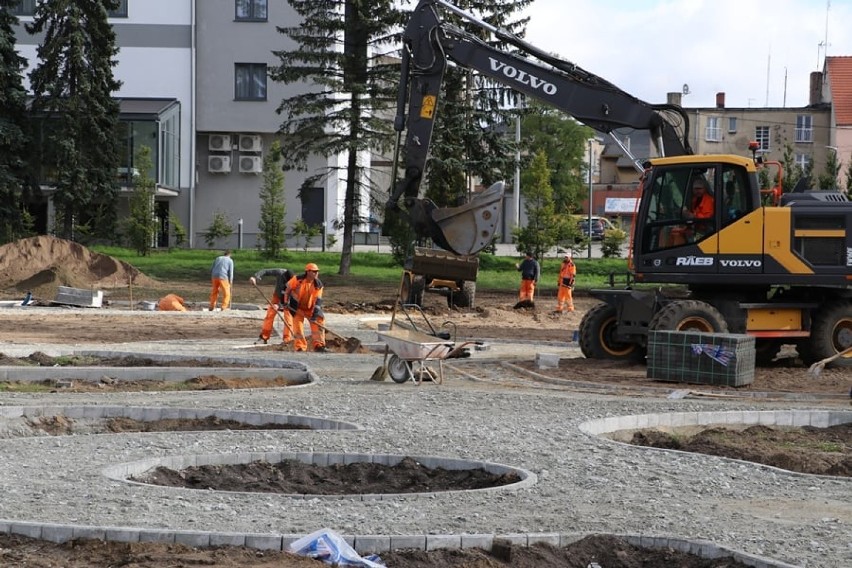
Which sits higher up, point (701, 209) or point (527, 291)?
point (701, 209)

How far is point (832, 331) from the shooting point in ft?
70.3

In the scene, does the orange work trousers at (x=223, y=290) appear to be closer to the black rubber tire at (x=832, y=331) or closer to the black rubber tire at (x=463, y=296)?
the black rubber tire at (x=463, y=296)

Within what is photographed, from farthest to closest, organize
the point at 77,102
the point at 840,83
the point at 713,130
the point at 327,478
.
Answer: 1. the point at 713,130
2. the point at 840,83
3. the point at 77,102
4. the point at 327,478

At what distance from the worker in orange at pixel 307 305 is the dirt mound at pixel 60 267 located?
Answer: 17.1m

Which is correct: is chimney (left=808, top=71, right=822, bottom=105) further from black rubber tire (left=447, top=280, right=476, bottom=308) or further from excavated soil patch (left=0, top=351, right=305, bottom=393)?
excavated soil patch (left=0, top=351, right=305, bottom=393)

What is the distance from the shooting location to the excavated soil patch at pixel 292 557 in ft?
25.8

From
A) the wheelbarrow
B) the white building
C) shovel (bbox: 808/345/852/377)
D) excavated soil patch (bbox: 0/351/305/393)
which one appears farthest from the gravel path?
the white building

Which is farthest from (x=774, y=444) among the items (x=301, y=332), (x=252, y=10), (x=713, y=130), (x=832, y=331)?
(x=713, y=130)

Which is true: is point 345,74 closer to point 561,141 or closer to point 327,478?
point 327,478

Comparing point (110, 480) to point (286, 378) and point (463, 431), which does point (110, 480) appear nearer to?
point (463, 431)

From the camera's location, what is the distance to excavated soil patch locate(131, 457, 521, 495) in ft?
36.1

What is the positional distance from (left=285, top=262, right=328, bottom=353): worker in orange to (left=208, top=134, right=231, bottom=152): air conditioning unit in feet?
125

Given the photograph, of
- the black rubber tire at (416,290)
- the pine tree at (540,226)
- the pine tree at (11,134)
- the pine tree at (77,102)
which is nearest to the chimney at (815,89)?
the pine tree at (540,226)

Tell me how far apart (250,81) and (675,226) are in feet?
138
